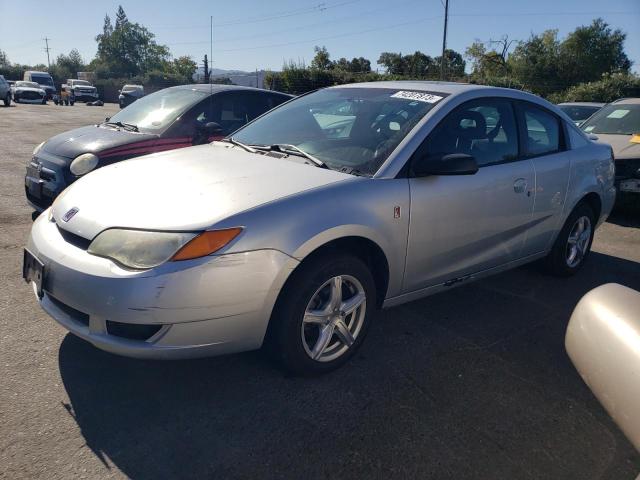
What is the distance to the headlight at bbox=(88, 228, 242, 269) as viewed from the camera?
2.36 metres

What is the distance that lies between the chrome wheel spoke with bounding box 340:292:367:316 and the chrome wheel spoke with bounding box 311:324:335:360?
12 centimetres

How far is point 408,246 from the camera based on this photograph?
122 inches

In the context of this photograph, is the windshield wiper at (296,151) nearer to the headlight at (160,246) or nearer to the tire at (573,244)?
the headlight at (160,246)

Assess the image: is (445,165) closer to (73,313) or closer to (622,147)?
(73,313)

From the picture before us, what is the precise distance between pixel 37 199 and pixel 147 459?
3.78 m

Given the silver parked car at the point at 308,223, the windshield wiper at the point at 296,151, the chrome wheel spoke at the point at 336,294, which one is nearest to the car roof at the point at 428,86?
the silver parked car at the point at 308,223

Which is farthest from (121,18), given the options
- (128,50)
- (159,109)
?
(159,109)

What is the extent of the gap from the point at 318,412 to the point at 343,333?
1.63 ft

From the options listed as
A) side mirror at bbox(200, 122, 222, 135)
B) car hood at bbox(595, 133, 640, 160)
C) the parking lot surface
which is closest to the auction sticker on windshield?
the parking lot surface

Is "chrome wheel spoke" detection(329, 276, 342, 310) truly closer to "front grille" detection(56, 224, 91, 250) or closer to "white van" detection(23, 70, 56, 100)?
"front grille" detection(56, 224, 91, 250)

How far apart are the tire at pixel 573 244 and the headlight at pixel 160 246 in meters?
3.24

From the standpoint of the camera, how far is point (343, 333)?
115 inches

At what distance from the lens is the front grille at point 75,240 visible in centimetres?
260

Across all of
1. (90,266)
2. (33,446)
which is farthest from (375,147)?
(33,446)
